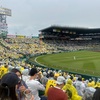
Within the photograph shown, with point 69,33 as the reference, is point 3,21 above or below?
above

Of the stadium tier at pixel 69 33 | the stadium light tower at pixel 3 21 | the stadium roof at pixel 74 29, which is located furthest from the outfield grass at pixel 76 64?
the stadium tier at pixel 69 33

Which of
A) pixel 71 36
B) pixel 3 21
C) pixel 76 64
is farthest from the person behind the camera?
pixel 71 36

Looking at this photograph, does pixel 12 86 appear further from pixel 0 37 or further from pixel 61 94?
pixel 0 37

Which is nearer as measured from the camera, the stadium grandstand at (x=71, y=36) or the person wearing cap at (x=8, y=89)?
the person wearing cap at (x=8, y=89)

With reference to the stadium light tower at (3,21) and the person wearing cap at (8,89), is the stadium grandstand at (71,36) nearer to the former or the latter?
the stadium light tower at (3,21)

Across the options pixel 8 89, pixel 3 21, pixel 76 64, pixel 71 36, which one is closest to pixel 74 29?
pixel 71 36

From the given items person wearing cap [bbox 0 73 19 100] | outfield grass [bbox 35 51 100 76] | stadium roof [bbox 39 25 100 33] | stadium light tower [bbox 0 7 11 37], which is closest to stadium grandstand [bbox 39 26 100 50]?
stadium roof [bbox 39 25 100 33]

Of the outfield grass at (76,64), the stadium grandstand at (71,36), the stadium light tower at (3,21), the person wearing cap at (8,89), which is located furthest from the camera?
the stadium grandstand at (71,36)

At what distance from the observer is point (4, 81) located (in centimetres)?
358

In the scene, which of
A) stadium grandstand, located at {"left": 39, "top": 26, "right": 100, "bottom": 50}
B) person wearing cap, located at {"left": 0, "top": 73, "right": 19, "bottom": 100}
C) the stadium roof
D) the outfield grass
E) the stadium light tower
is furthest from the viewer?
stadium grandstand, located at {"left": 39, "top": 26, "right": 100, "bottom": 50}

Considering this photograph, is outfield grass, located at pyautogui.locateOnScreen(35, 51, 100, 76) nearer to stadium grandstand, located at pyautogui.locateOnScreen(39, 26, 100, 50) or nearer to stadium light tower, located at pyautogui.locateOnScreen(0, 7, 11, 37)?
stadium light tower, located at pyautogui.locateOnScreen(0, 7, 11, 37)

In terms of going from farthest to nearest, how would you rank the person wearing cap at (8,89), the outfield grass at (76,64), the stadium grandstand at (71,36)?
the stadium grandstand at (71,36) → the outfield grass at (76,64) → the person wearing cap at (8,89)

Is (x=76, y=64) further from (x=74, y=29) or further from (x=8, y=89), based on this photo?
(x=74, y=29)

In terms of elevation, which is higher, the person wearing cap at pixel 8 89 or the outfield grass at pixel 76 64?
the person wearing cap at pixel 8 89
